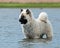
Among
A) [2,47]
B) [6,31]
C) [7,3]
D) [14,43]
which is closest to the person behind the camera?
[2,47]

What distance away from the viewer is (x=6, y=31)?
19812 mm

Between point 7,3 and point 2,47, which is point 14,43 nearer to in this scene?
point 2,47

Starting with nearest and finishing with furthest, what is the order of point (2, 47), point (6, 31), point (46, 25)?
point (2, 47)
point (46, 25)
point (6, 31)

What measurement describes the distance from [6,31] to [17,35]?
1.23m

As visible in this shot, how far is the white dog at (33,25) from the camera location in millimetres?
17047

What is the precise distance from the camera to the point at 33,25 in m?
17.3

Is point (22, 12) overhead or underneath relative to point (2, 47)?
overhead

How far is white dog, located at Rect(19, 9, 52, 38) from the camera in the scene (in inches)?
671

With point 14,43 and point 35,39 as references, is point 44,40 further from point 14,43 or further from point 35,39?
point 14,43

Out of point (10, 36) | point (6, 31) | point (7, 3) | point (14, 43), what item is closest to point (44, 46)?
point (14, 43)

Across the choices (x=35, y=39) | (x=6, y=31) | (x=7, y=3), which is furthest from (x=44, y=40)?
(x=7, y=3)

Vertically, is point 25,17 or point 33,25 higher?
point 25,17

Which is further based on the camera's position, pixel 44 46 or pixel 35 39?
pixel 35 39

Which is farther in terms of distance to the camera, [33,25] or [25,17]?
[33,25]
